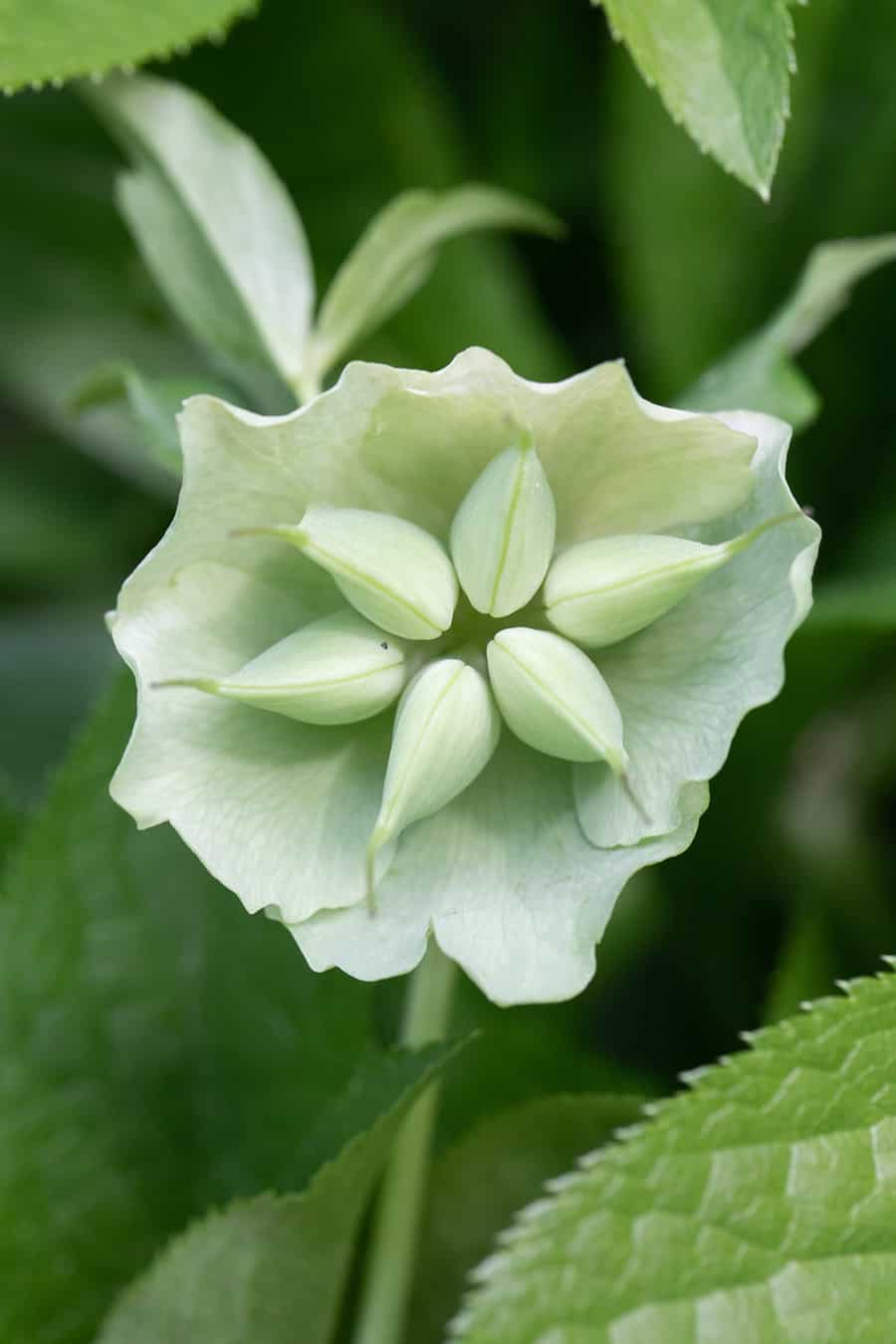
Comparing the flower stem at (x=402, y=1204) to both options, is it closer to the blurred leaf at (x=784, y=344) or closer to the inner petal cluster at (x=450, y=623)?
the inner petal cluster at (x=450, y=623)

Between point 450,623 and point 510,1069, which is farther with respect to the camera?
point 510,1069

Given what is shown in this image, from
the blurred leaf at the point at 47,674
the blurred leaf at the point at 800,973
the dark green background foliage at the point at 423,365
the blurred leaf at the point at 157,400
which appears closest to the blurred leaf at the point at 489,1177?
the dark green background foliage at the point at 423,365

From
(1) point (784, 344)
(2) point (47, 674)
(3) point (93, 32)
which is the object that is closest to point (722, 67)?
(1) point (784, 344)

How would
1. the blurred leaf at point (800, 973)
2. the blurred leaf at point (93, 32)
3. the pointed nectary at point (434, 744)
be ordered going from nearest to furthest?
1. the pointed nectary at point (434, 744)
2. the blurred leaf at point (93, 32)
3. the blurred leaf at point (800, 973)

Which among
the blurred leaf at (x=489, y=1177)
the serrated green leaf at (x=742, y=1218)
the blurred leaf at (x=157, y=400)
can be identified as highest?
the blurred leaf at (x=157, y=400)

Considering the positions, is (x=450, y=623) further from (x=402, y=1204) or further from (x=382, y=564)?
(x=402, y=1204)

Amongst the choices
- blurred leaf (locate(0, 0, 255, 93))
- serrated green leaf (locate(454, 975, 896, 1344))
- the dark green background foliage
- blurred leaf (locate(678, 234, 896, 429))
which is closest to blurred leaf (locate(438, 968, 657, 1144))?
the dark green background foliage

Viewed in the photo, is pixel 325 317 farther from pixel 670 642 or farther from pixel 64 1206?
pixel 64 1206
